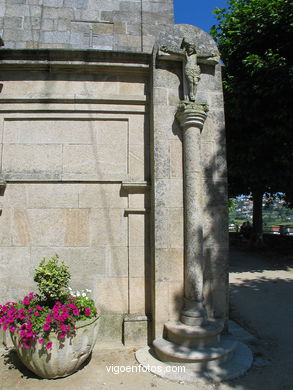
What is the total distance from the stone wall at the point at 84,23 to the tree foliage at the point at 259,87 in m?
4.05

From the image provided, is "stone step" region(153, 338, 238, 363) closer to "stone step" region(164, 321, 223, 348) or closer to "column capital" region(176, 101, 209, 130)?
"stone step" region(164, 321, 223, 348)

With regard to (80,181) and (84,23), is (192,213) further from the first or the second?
(84,23)

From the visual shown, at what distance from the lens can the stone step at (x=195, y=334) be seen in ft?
12.2

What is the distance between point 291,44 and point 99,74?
6.80 meters

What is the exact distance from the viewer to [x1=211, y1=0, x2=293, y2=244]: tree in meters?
8.45

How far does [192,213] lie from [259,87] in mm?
6420

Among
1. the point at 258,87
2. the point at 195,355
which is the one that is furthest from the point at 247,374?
the point at 258,87

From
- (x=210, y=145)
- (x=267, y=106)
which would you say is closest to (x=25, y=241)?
(x=210, y=145)

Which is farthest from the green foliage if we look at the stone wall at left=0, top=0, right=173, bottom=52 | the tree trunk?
the tree trunk

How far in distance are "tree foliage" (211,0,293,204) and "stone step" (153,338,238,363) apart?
23.1ft

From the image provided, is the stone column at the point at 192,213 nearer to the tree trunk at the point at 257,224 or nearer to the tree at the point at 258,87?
the tree at the point at 258,87

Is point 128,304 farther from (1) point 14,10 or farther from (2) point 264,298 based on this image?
(1) point 14,10

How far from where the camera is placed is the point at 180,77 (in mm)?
4578

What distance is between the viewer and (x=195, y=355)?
140 inches
